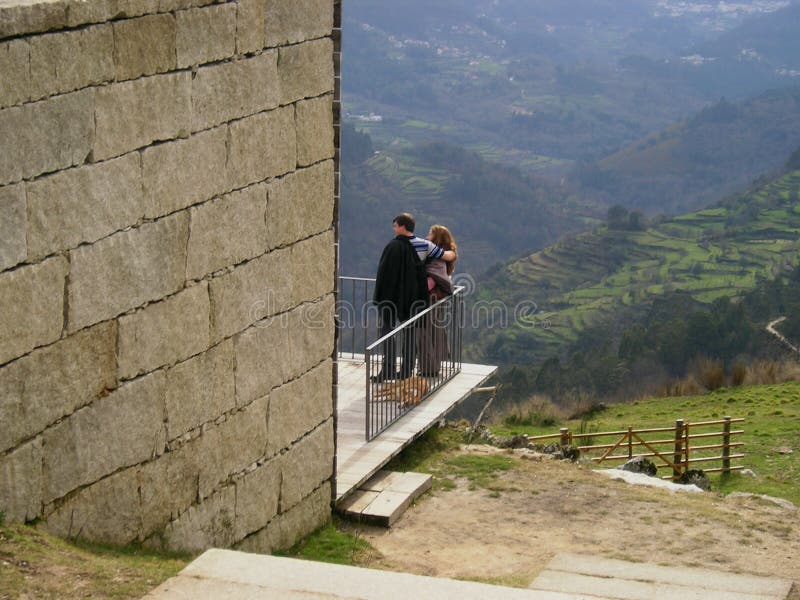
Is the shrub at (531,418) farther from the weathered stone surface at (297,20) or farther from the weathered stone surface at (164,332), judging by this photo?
the weathered stone surface at (164,332)

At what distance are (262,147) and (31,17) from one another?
207 centimetres

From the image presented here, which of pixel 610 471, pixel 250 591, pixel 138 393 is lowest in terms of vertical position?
pixel 610 471

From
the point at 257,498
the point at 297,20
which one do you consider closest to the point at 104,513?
the point at 257,498

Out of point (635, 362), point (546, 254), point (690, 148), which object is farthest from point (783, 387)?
point (690, 148)

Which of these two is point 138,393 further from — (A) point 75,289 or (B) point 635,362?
(B) point 635,362

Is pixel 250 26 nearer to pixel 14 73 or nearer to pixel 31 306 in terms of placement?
pixel 14 73

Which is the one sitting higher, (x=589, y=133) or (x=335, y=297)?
(x=335, y=297)

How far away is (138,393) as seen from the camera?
5984 mm

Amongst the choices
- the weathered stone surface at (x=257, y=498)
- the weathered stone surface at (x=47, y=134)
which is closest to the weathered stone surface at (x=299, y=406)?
the weathered stone surface at (x=257, y=498)

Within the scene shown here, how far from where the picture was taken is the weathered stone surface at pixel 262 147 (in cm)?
670

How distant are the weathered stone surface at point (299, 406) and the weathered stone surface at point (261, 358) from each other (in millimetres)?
111

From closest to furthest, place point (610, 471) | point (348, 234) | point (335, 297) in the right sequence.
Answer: point (335, 297) < point (610, 471) < point (348, 234)

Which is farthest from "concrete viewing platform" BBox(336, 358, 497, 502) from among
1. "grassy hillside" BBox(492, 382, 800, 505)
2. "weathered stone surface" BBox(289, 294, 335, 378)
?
"grassy hillside" BBox(492, 382, 800, 505)

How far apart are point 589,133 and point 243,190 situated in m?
172
